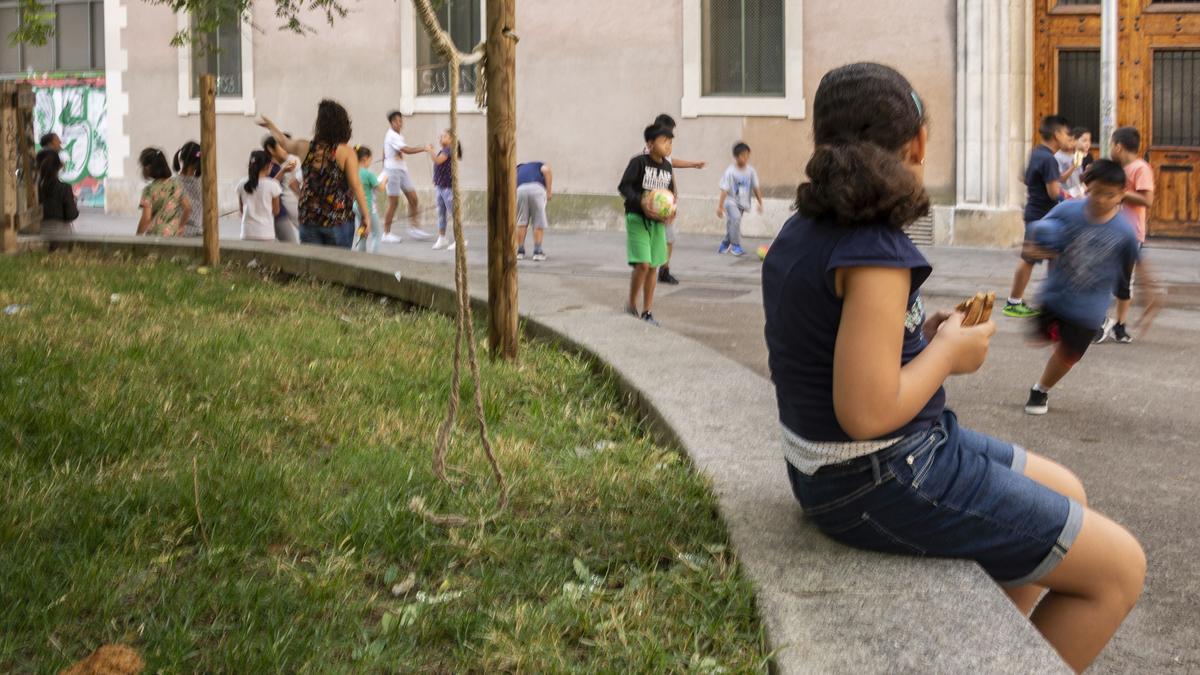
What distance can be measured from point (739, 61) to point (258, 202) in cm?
848

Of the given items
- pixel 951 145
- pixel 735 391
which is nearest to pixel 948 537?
pixel 735 391

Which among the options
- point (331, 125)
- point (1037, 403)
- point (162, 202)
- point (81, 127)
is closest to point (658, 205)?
point (331, 125)

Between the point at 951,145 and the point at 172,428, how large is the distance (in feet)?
49.1

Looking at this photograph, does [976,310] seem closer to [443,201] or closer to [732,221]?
[732,221]

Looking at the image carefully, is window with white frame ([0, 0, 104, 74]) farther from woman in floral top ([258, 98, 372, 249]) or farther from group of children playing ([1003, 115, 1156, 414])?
group of children playing ([1003, 115, 1156, 414])

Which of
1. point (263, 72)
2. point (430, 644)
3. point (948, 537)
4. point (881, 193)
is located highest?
point (263, 72)

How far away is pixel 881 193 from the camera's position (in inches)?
134

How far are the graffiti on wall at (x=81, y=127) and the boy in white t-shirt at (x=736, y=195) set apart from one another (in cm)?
1347

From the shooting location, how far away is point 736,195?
18.8 meters

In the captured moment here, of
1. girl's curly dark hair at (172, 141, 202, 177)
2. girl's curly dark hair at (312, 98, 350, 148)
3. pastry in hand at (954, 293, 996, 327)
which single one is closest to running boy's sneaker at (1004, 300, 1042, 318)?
girl's curly dark hair at (312, 98, 350, 148)

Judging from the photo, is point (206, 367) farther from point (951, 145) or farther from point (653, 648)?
point (951, 145)

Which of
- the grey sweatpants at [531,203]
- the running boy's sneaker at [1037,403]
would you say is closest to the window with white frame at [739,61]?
the grey sweatpants at [531,203]

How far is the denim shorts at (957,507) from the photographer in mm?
3463

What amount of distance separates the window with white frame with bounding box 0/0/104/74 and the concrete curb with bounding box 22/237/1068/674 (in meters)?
23.9
